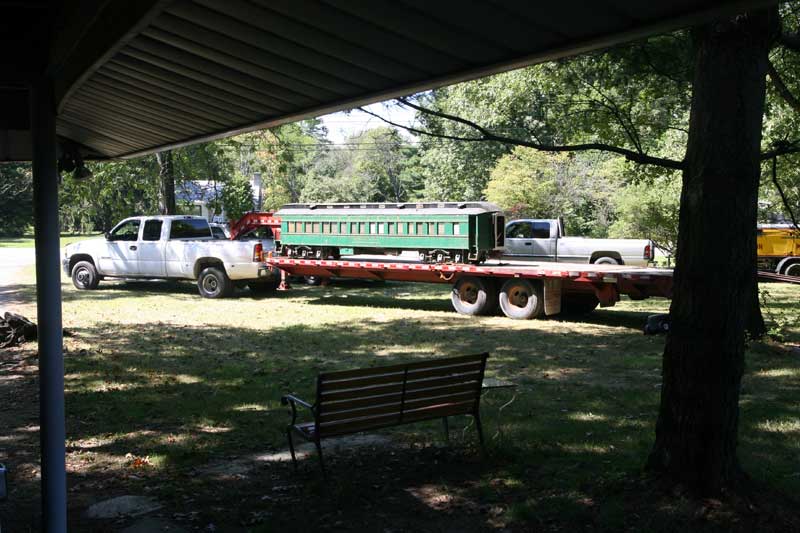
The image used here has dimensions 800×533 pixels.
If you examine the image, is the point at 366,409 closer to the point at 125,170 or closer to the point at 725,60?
the point at 725,60

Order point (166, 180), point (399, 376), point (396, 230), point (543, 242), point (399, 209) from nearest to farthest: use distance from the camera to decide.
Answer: point (399, 376) < point (396, 230) < point (399, 209) < point (543, 242) < point (166, 180)

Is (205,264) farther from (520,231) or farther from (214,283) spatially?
(520,231)

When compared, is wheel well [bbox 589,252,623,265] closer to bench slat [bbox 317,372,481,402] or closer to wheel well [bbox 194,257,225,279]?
wheel well [bbox 194,257,225,279]

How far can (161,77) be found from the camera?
4.35m

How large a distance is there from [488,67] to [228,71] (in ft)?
4.82

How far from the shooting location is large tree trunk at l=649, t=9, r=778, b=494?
4840 mm

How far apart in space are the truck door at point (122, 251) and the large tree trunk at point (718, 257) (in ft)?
55.5

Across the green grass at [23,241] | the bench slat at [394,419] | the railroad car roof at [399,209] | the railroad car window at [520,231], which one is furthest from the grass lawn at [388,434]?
the green grass at [23,241]

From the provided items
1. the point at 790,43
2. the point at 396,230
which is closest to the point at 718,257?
the point at 790,43

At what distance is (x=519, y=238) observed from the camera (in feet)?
74.6

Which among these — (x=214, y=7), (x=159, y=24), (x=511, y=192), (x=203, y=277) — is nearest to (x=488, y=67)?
(x=214, y=7)

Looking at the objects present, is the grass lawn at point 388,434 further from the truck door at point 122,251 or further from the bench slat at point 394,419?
the truck door at point 122,251

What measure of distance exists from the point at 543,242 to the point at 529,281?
7.81 m

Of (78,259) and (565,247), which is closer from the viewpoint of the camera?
(78,259)
